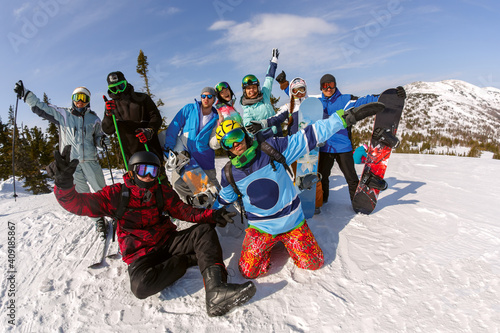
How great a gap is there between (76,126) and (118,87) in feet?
3.13

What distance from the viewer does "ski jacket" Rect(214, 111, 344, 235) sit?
8.71 feet

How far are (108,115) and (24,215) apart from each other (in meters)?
2.74

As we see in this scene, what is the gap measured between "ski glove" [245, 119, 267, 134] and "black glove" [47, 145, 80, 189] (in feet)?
7.20

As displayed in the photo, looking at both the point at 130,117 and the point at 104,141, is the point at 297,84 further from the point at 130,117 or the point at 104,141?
the point at 104,141

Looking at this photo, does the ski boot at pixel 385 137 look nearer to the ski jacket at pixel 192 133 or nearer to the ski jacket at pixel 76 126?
the ski jacket at pixel 192 133

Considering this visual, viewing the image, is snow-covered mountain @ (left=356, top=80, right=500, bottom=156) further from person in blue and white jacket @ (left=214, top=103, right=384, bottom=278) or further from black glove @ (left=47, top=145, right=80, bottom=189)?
black glove @ (left=47, top=145, right=80, bottom=189)

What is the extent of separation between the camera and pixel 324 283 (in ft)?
8.08

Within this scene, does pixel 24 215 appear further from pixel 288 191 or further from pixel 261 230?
pixel 288 191

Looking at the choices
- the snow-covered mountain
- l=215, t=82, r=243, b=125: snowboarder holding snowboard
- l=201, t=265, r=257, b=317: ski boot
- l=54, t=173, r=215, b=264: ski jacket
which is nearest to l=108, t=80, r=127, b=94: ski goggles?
l=215, t=82, r=243, b=125: snowboarder holding snowboard

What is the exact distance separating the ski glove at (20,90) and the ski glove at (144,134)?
169 cm

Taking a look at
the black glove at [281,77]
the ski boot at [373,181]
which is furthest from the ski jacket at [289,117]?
the ski boot at [373,181]

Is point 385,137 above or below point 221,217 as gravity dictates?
above

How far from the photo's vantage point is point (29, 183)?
17.5 meters

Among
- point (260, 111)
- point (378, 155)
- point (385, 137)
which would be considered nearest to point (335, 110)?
point (385, 137)
